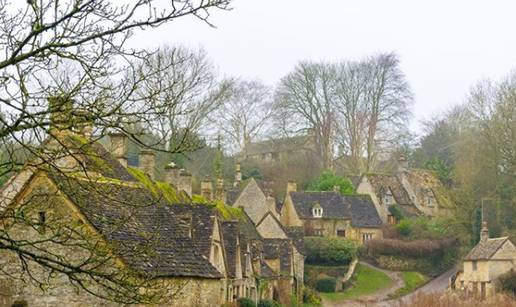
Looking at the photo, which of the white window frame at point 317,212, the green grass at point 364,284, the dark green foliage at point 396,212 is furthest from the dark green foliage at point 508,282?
the dark green foliage at point 396,212

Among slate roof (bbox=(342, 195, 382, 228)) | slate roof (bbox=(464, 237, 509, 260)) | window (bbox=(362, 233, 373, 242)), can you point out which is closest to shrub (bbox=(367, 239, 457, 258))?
window (bbox=(362, 233, 373, 242))

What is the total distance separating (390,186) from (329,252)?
17.6m

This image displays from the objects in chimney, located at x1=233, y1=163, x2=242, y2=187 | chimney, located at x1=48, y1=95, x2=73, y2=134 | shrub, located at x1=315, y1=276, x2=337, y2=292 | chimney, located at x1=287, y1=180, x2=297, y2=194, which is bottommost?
shrub, located at x1=315, y1=276, x2=337, y2=292

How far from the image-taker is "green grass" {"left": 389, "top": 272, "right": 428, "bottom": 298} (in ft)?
178

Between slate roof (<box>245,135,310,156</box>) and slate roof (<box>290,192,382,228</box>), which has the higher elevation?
slate roof (<box>245,135,310,156</box>)

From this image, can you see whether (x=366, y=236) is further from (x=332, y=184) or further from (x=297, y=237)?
(x=297, y=237)

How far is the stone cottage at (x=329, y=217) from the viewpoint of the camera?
224ft

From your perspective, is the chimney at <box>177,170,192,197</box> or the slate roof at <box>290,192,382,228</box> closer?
→ the chimney at <box>177,170,192,197</box>

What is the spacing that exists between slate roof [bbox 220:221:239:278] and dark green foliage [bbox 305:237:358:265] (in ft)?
77.7

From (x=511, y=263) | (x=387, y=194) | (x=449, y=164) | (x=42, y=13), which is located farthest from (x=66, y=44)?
(x=449, y=164)

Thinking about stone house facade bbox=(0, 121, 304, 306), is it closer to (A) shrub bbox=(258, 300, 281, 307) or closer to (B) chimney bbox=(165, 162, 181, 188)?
(A) shrub bbox=(258, 300, 281, 307)

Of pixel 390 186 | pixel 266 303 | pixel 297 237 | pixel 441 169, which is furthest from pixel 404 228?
pixel 266 303

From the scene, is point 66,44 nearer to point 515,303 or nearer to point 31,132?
point 31,132

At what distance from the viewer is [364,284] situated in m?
57.3
